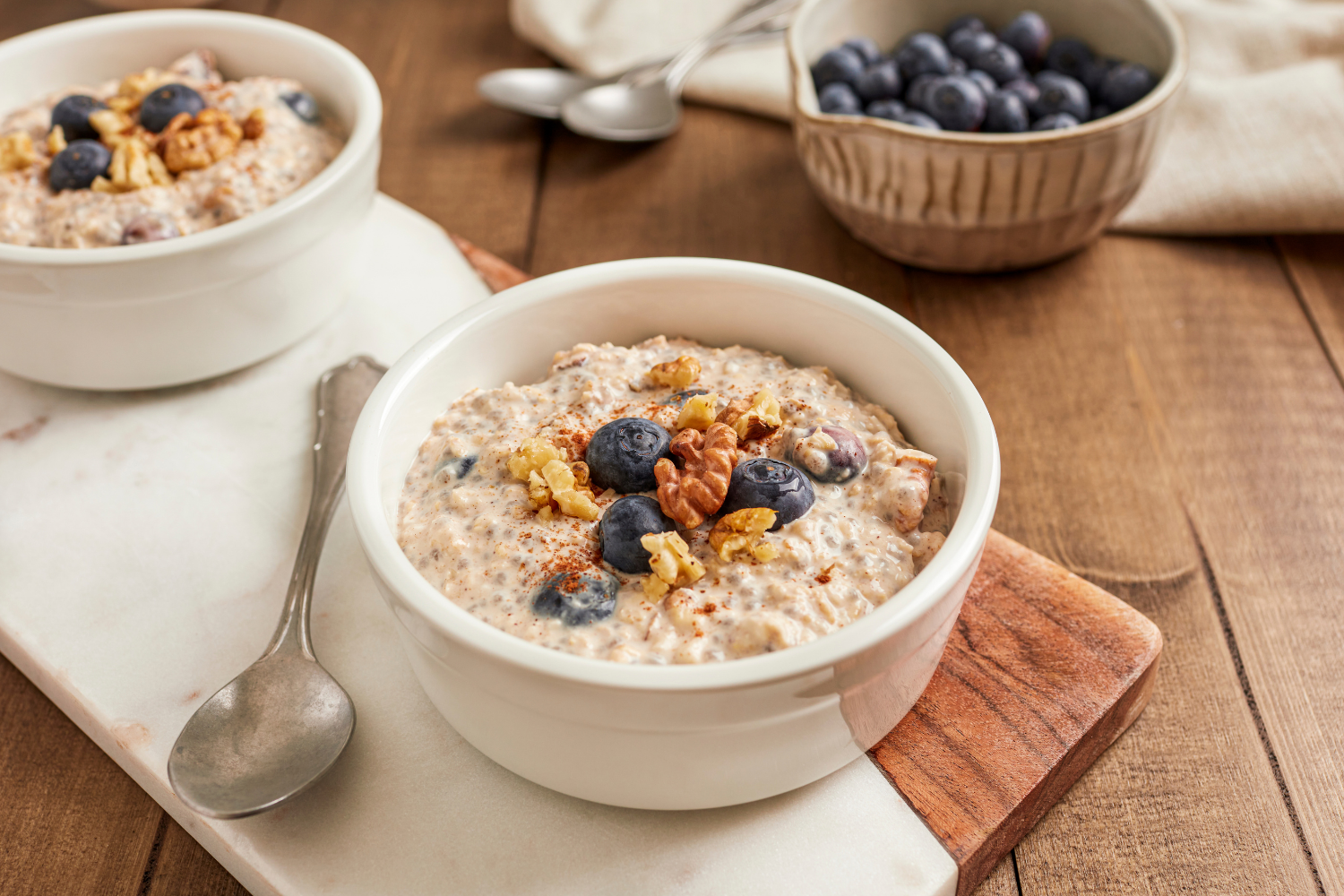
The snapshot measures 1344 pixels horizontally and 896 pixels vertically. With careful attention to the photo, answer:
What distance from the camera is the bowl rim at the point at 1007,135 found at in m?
1.88

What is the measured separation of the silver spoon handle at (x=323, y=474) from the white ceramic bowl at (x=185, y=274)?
166mm

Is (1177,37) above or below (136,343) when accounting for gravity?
above

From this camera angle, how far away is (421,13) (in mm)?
3061

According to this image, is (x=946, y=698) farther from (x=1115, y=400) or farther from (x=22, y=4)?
(x=22, y=4)

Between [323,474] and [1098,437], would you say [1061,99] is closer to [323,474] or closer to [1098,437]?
[1098,437]

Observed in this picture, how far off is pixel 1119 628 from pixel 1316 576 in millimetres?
439

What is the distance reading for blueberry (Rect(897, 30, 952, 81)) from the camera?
2240 mm

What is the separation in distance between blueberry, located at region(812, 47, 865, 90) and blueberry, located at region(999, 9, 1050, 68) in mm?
330

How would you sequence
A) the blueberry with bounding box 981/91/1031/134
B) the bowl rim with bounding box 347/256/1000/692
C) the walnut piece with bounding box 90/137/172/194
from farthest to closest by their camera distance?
1. the blueberry with bounding box 981/91/1031/134
2. the walnut piece with bounding box 90/137/172/194
3. the bowl rim with bounding box 347/256/1000/692

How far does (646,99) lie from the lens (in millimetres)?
2586

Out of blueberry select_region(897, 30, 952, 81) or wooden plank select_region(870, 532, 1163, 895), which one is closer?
wooden plank select_region(870, 532, 1163, 895)

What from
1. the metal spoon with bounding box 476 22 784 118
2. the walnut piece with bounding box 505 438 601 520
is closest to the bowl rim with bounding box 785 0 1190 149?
the metal spoon with bounding box 476 22 784 118

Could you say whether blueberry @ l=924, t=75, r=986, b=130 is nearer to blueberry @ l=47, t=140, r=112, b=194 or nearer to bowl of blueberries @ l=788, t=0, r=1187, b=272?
bowl of blueberries @ l=788, t=0, r=1187, b=272

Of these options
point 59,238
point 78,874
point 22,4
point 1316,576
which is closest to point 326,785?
point 78,874
